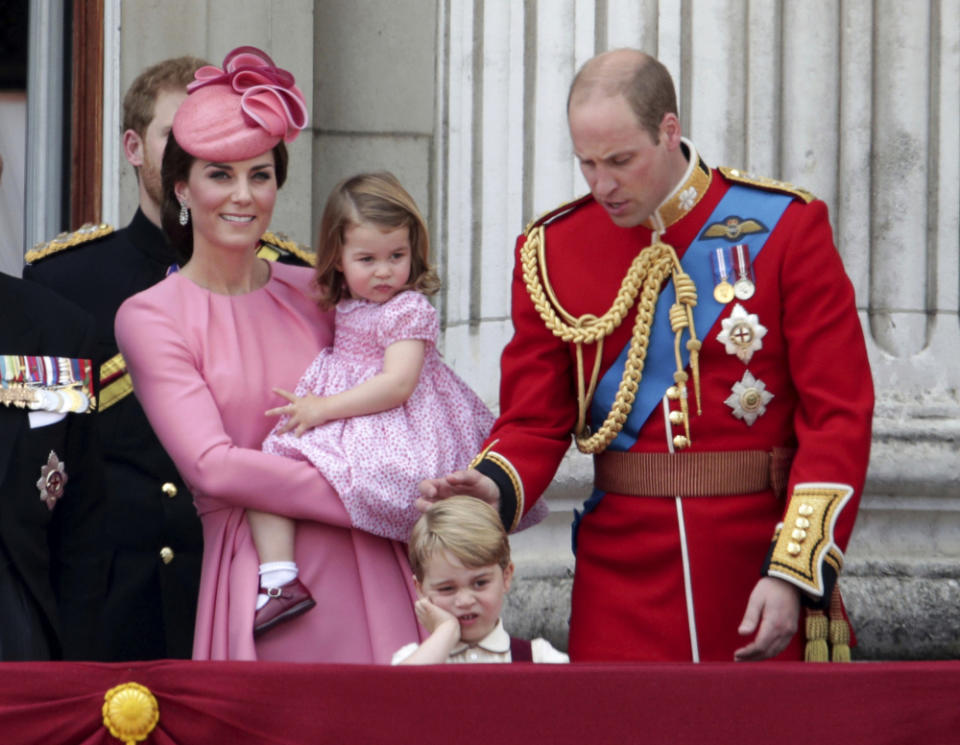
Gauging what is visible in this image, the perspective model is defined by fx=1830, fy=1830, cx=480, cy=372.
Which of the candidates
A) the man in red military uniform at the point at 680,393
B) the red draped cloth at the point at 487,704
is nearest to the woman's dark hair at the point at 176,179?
the man in red military uniform at the point at 680,393

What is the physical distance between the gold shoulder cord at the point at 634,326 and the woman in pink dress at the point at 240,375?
0.45 m

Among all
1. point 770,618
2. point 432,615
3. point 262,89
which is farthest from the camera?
point 262,89

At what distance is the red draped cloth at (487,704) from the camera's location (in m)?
2.53

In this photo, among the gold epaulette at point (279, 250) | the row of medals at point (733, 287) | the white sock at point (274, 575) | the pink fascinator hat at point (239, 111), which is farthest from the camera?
the gold epaulette at point (279, 250)

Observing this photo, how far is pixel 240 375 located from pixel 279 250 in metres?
0.67

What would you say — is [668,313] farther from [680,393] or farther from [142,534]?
[142,534]

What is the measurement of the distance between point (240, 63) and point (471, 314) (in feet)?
6.09

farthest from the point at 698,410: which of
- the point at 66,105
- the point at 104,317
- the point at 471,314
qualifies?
the point at 66,105

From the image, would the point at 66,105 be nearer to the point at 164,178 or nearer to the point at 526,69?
the point at 526,69

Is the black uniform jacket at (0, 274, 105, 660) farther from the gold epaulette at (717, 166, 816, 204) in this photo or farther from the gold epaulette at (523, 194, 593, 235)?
the gold epaulette at (717, 166, 816, 204)

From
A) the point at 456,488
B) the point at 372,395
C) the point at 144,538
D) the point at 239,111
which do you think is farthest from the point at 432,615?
the point at 239,111

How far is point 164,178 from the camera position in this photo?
350 centimetres

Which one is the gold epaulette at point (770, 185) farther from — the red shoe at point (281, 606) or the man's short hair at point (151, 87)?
the man's short hair at point (151, 87)

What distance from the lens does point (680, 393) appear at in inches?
124
